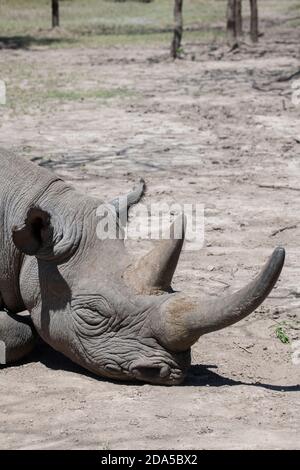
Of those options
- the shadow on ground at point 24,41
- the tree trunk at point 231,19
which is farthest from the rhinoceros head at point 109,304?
the shadow on ground at point 24,41

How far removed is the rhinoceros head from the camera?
5371 mm

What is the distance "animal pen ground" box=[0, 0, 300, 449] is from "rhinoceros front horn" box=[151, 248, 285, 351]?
0.37 m

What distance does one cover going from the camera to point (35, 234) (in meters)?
5.68

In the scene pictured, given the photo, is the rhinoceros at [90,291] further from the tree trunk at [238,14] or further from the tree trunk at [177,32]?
the tree trunk at [238,14]

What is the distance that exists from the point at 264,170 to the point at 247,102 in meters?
4.66

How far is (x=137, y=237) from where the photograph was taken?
A: 9031 millimetres

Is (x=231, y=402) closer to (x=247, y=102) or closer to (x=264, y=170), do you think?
(x=264, y=170)

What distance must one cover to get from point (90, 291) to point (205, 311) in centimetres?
74

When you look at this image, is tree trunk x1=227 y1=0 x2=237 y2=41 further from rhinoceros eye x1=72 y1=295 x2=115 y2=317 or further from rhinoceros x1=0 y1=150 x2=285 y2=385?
rhinoceros eye x1=72 y1=295 x2=115 y2=317

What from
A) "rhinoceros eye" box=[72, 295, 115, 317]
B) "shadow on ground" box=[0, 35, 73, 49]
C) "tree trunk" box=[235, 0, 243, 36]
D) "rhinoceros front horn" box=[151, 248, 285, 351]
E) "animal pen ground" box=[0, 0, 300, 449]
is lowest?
"shadow on ground" box=[0, 35, 73, 49]

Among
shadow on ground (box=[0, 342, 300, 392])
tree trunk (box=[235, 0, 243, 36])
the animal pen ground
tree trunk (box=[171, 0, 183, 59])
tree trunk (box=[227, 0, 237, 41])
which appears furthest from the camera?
tree trunk (box=[235, 0, 243, 36])

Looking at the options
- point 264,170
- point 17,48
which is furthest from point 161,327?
point 17,48

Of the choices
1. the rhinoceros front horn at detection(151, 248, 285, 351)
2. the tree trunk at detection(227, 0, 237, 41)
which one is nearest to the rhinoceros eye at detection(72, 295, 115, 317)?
the rhinoceros front horn at detection(151, 248, 285, 351)

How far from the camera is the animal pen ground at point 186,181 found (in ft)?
17.3
